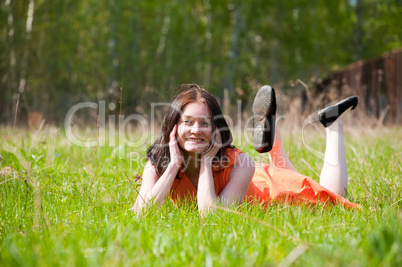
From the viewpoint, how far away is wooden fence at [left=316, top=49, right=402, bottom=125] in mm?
7359

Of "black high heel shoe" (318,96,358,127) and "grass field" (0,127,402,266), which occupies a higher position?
"black high heel shoe" (318,96,358,127)

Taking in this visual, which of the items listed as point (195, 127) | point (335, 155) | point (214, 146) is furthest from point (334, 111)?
point (195, 127)

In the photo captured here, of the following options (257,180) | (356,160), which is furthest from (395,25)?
(257,180)

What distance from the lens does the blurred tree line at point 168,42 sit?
10.7 meters

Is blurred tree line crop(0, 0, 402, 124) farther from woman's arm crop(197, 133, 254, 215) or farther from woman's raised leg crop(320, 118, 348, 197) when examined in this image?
woman's arm crop(197, 133, 254, 215)

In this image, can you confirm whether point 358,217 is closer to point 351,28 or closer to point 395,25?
point 395,25

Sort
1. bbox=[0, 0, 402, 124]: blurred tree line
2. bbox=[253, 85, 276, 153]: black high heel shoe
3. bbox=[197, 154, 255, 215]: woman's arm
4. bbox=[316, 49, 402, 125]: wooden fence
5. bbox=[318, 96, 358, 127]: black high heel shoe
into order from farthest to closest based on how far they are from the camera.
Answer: bbox=[0, 0, 402, 124]: blurred tree line
bbox=[316, 49, 402, 125]: wooden fence
bbox=[318, 96, 358, 127]: black high heel shoe
bbox=[253, 85, 276, 153]: black high heel shoe
bbox=[197, 154, 255, 215]: woman's arm

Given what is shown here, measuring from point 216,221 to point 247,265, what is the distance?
23.2 inches

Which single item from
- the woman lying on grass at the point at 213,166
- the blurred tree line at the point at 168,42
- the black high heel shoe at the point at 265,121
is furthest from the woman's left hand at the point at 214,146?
the blurred tree line at the point at 168,42

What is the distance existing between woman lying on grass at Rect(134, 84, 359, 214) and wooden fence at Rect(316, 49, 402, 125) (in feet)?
16.0

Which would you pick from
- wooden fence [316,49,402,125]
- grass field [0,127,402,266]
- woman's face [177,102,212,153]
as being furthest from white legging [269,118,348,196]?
wooden fence [316,49,402,125]

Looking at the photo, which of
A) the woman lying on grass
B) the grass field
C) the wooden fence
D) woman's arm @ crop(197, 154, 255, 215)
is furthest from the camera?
the wooden fence

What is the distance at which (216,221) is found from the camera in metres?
1.84

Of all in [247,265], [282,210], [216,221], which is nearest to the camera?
[247,265]
